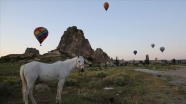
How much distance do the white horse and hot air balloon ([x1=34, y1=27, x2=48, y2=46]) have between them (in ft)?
127

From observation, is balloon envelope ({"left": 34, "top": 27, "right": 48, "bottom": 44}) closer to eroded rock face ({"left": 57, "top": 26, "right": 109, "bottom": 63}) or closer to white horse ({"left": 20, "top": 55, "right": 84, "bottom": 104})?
white horse ({"left": 20, "top": 55, "right": 84, "bottom": 104})

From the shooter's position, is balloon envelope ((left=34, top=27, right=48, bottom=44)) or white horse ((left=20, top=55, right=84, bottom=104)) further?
balloon envelope ((left=34, top=27, right=48, bottom=44))

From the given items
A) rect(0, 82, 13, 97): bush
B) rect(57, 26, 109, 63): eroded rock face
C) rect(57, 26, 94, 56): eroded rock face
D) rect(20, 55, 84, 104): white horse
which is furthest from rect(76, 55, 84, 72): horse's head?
rect(57, 26, 94, 56): eroded rock face

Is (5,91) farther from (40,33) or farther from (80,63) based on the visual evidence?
(40,33)

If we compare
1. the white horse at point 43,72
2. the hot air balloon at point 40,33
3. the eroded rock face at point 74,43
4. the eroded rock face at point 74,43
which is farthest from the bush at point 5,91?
the eroded rock face at point 74,43

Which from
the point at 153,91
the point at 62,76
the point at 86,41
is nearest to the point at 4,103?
the point at 62,76

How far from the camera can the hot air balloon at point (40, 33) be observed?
51.5m

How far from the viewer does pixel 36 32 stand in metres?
51.6

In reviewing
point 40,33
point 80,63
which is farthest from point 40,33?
point 80,63

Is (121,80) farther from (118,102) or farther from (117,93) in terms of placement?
(118,102)

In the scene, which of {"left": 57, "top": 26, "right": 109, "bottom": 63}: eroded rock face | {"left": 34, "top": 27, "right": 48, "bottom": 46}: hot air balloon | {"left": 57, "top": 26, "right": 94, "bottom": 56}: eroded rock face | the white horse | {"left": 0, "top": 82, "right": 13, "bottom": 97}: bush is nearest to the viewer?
the white horse

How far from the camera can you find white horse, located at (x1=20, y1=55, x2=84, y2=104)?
42.4 ft

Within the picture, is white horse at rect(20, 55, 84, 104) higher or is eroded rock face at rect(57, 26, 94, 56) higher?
eroded rock face at rect(57, 26, 94, 56)

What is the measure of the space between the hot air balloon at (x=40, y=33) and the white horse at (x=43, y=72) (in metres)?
38.7
